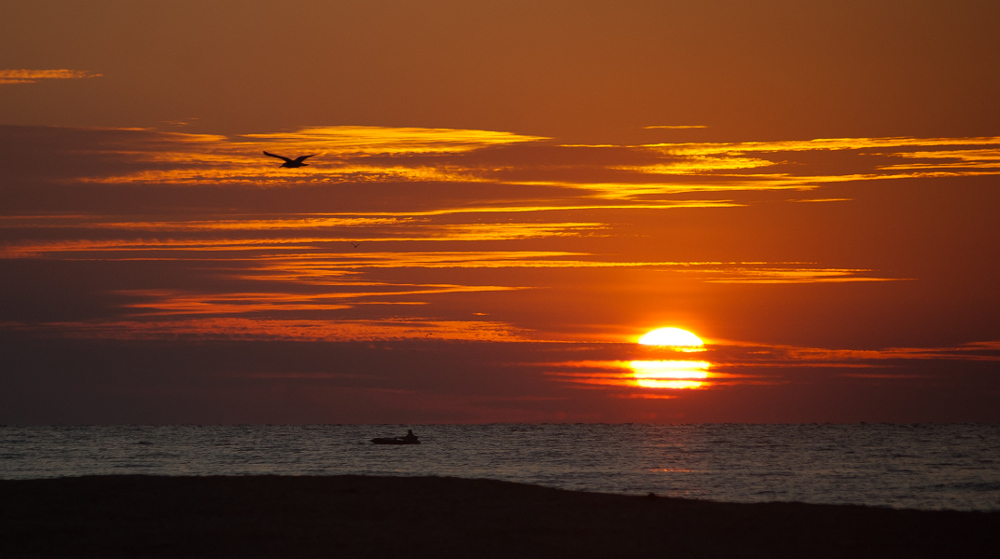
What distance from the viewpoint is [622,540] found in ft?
68.0

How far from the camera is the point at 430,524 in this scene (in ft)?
72.9

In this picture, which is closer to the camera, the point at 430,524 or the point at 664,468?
the point at 430,524

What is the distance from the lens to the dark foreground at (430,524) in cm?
1970

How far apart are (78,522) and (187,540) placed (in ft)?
12.0

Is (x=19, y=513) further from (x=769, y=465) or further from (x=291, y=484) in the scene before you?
(x=769, y=465)

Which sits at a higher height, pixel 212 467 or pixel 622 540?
pixel 622 540

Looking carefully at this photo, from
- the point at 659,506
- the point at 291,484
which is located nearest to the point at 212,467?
the point at 291,484

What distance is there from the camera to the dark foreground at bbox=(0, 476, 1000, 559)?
19703mm

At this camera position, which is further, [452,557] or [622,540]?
[622,540]

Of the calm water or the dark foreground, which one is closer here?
the dark foreground

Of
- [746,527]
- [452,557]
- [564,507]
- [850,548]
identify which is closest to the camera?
[452,557]

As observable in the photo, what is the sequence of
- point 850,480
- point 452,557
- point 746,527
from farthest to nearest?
point 850,480 < point 746,527 < point 452,557

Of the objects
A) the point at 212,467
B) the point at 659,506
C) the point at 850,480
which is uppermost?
the point at 659,506

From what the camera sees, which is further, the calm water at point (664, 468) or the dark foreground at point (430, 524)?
the calm water at point (664, 468)
